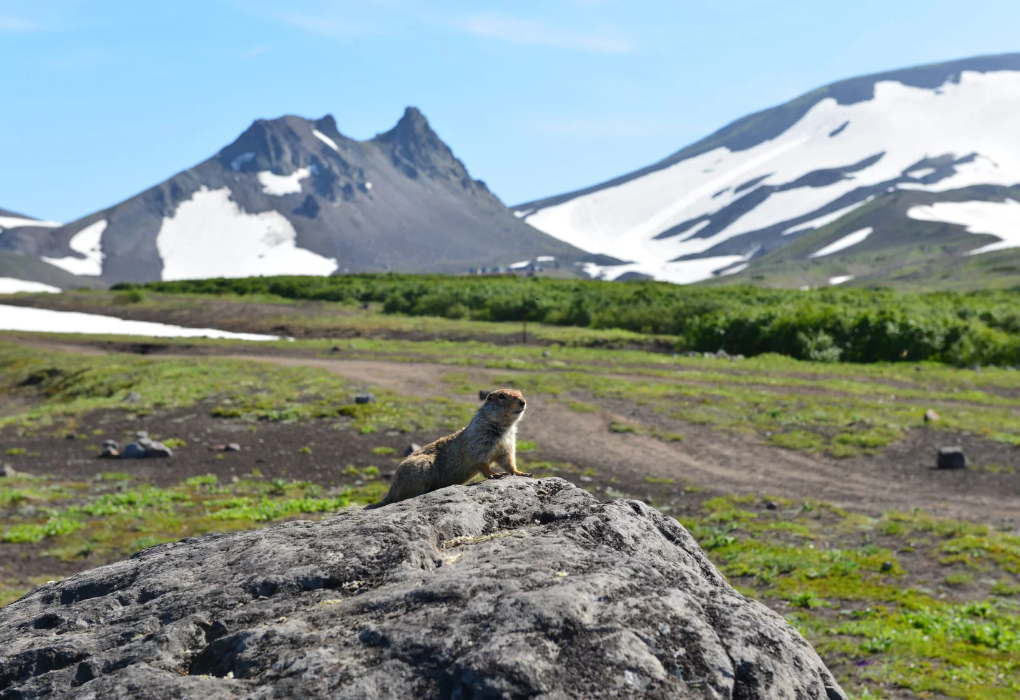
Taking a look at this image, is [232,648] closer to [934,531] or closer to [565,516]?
[565,516]

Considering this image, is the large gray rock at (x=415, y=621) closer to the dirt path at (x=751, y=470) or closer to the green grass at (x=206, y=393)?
the dirt path at (x=751, y=470)

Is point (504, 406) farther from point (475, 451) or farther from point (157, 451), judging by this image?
point (157, 451)

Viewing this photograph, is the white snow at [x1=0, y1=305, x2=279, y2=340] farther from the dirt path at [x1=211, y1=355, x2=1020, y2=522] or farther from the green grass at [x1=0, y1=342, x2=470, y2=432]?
the dirt path at [x1=211, y1=355, x2=1020, y2=522]

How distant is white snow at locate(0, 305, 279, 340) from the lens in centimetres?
4812

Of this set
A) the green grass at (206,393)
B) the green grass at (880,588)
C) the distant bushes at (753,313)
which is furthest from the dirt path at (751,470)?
the distant bushes at (753,313)

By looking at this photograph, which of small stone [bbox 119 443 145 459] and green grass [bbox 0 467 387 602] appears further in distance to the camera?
small stone [bbox 119 443 145 459]

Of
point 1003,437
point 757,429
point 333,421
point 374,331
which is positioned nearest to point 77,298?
point 374,331

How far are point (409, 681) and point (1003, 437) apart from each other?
20.9 meters

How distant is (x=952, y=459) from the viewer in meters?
17.9

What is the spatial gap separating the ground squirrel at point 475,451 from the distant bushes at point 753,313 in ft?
101

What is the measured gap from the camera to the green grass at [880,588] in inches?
347

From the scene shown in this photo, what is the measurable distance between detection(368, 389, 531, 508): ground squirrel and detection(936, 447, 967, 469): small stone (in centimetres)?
1470

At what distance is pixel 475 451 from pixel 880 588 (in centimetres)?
743

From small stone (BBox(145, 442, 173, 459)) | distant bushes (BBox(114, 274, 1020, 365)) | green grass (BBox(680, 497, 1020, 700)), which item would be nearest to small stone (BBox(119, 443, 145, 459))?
small stone (BBox(145, 442, 173, 459))
